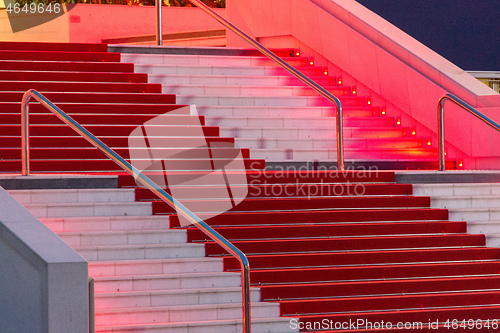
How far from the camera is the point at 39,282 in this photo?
15.2 ft

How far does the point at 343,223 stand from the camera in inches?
263

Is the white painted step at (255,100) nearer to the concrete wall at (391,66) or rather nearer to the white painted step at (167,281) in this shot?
the concrete wall at (391,66)

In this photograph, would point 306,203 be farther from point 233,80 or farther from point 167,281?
point 233,80

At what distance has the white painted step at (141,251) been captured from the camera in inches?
233

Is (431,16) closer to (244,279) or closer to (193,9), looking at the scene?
(193,9)

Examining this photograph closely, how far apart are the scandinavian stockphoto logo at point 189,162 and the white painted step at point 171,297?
852mm

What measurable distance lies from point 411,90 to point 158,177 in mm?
3565

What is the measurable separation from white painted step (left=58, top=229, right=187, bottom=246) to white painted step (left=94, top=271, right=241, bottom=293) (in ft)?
1.46

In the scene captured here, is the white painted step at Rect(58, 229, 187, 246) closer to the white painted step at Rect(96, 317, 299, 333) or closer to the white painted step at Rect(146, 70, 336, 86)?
the white painted step at Rect(96, 317, 299, 333)

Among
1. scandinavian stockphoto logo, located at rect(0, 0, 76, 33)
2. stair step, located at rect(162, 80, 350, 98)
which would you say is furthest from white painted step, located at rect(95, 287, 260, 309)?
scandinavian stockphoto logo, located at rect(0, 0, 76, 33)

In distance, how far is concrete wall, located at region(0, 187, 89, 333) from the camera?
4.59 m

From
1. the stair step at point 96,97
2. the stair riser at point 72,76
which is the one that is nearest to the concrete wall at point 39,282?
the stair step at point 96,97

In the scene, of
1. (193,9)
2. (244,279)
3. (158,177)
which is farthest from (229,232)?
(193,9)

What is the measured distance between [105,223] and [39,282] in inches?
63.9
